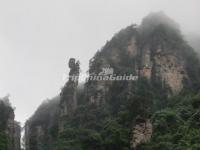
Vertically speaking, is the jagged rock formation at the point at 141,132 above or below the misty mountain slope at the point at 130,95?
below

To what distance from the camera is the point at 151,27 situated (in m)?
79.8

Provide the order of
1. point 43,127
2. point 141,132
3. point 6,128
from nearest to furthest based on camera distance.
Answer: point 141,132
point 6,128
point 43,127

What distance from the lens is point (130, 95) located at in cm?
6662

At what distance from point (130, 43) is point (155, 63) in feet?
23.5

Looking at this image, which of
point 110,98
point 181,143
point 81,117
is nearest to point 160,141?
point 181,143

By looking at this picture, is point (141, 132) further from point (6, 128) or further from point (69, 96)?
point (69, 96)

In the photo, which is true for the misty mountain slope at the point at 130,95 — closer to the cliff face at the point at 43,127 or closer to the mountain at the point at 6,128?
the cliff face at the point at 43,127

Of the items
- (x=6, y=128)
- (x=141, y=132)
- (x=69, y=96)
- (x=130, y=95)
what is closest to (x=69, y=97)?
(x=69, y=96)

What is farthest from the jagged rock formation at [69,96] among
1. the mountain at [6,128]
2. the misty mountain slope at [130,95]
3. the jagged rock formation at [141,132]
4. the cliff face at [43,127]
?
the jagged rock formation at [141,132]

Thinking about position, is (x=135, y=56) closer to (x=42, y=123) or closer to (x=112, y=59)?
(x=112, y=59)

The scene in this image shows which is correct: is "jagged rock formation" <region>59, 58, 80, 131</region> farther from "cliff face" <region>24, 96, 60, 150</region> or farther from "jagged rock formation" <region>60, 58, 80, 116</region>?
"cliff face" <region>24, 96, 60, 150</region>

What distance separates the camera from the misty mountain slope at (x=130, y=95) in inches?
1972

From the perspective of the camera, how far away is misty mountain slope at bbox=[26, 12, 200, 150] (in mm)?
50094

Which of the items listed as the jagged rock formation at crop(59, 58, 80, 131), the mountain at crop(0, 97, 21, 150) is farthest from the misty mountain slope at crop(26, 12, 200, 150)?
the mountain at crop(0, 97, 21, 150)
